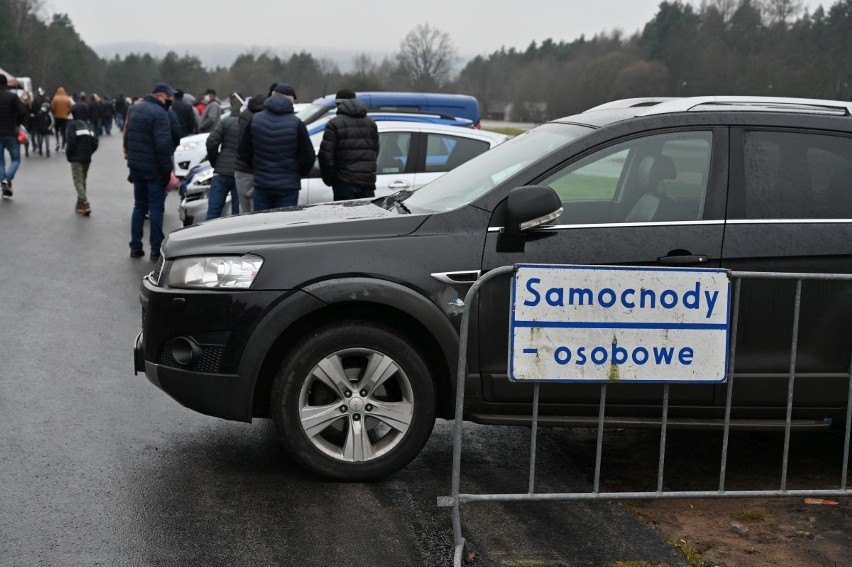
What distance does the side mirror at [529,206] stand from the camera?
16.9 feet

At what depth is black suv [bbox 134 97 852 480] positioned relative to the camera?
5230mm

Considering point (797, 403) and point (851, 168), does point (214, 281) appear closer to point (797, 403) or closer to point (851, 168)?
point (797, 403)

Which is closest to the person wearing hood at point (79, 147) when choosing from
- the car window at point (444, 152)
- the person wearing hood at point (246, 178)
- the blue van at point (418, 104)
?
the blue van at point (418, 104)

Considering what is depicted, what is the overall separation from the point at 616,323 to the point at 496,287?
27.5 inches

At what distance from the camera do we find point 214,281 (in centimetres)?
536

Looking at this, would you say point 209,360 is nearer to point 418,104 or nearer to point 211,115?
point 418,104

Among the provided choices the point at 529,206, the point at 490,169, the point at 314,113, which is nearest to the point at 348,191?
the point at 490,169

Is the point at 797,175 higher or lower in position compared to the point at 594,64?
lower

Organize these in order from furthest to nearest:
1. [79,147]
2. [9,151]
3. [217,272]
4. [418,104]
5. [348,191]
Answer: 1. [9,151]
2. [418,104]
3. [79,147]
4. [348,191]
5. [217,272]

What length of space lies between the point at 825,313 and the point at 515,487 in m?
1.72

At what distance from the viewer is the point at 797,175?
550 cm

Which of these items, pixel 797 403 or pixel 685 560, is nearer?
pixel 685 560

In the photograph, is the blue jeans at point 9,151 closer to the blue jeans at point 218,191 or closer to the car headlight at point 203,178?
the car headlight at point 203,178

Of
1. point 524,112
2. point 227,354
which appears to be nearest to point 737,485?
point 227,354
